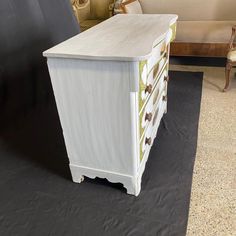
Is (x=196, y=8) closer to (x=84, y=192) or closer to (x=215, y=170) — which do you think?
(x=215, y=170)

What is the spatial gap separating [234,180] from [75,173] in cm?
97

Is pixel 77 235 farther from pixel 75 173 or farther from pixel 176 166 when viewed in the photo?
pixel 176 166

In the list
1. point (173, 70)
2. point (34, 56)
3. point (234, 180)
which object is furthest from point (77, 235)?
point (173, 70)

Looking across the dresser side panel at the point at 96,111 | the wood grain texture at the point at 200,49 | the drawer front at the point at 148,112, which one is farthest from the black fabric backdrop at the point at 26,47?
the wood grain texture at the point at 200,49

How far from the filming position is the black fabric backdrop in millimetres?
1984

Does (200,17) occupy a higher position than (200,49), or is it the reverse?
(200,17)

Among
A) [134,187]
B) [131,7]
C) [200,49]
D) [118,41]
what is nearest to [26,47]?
[118,41]

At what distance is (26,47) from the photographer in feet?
7.02

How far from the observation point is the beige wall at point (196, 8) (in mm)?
3277

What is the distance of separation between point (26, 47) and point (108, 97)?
4.23 feet

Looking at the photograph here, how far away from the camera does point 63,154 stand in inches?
71.8

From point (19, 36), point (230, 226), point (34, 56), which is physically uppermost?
point (19, 36)

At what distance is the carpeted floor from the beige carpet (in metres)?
0.06

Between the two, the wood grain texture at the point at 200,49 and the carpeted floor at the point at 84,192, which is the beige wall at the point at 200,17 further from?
the carpeted floor at the point at 84,192
